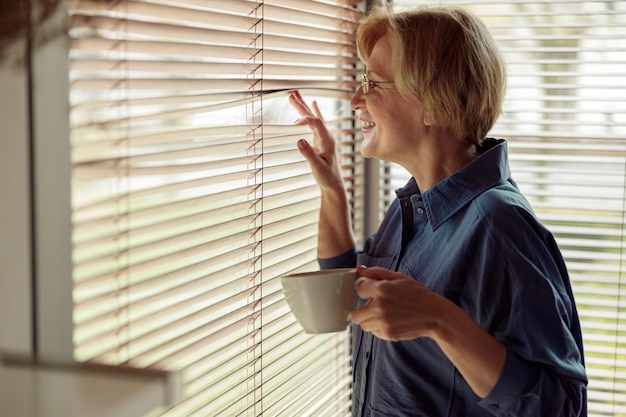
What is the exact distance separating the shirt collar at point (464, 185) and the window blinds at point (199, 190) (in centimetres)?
32

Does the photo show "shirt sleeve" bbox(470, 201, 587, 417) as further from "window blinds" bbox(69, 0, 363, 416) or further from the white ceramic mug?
"window blinds" bbox(69, 0, 363, 416)

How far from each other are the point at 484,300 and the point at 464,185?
0.78 feet

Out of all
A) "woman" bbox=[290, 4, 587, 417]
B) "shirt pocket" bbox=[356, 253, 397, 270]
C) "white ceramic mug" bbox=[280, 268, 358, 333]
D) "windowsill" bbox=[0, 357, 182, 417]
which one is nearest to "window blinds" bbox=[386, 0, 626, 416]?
"woman" bbox=[290, 4, 587, 417]

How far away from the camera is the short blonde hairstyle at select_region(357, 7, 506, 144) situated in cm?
155

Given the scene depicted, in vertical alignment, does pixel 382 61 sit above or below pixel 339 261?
above

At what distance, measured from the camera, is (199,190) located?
134 cm

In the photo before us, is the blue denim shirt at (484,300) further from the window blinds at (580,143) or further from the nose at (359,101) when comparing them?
the window blinds at (580,143)

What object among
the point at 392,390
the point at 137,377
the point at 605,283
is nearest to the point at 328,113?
the point at 392,390

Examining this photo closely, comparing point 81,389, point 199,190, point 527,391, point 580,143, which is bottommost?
point 527,391

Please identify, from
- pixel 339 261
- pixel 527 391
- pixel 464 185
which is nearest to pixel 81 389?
pixel 527 391

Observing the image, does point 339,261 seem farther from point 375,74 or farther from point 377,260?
point 375,74

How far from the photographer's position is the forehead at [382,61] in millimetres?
1609

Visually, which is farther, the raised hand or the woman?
the raised hand

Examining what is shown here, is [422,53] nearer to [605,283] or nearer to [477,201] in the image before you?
[477,201]
